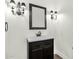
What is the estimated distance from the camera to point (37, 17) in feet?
12.1

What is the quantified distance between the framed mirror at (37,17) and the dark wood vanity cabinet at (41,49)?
0.71m

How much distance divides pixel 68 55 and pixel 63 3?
239 centimetres

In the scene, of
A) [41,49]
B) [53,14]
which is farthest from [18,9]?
[53,14]

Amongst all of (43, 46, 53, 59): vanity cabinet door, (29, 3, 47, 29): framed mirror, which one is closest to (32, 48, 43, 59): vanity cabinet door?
(43, 46, 53, 59): vanity cabinet door

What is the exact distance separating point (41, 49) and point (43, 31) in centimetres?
91

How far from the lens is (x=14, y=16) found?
8.82 ft

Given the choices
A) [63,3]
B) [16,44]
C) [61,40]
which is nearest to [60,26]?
[61,40]

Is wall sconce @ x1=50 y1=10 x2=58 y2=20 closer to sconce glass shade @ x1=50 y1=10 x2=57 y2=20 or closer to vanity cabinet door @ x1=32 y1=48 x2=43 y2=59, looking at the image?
sconce glass shade @ x1=50 y1=10 x2=57 y2=20

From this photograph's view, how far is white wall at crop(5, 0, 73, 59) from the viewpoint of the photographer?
260 cm

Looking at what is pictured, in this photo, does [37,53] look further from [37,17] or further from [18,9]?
[18,9]

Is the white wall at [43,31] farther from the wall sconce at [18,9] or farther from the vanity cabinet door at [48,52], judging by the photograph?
the vanity cabinet door at [48,52]

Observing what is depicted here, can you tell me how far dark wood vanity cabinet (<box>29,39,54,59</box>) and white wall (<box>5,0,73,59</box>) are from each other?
257mm
